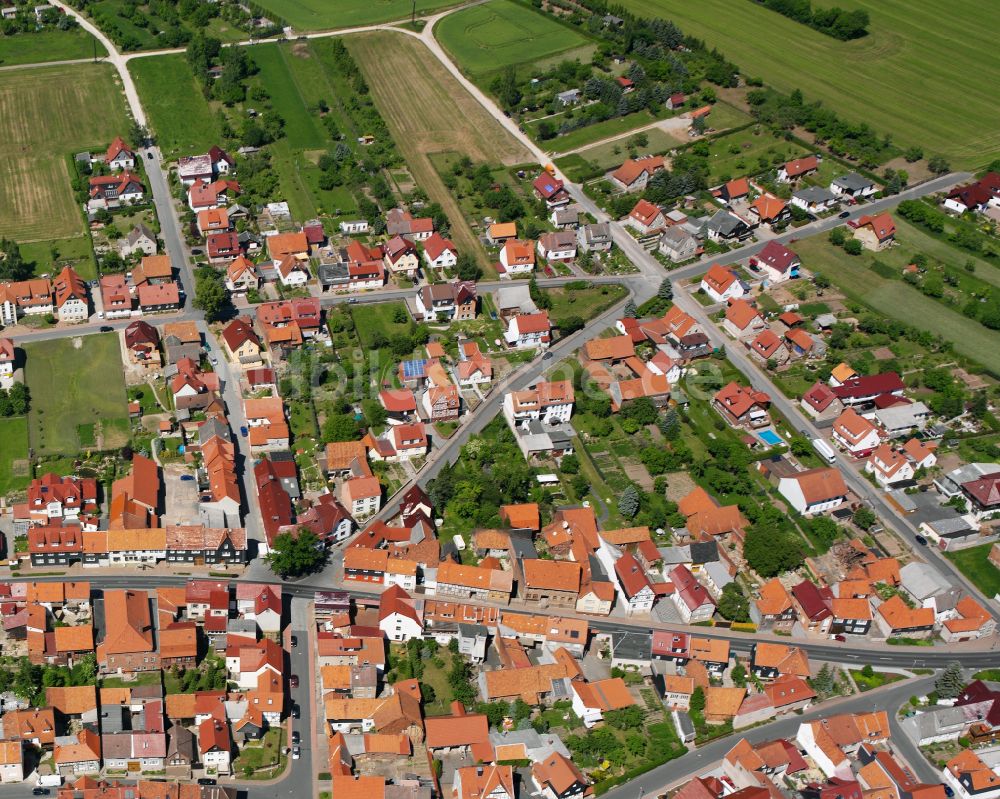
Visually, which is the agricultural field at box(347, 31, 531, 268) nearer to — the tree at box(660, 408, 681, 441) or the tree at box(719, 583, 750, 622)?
the tree at box(660, 408, 681, 441)

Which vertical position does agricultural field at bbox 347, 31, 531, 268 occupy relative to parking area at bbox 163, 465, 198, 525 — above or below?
above

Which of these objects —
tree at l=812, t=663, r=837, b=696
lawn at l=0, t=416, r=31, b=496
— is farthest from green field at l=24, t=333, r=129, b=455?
tree at l=812, t=663, r=837, b=696

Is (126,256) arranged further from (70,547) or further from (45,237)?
(70,547)

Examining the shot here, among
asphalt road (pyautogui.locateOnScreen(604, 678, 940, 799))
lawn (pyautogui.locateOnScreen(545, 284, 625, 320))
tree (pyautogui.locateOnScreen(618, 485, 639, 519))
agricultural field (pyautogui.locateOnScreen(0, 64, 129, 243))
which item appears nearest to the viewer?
asphalt road (pyautogui.locateOnScreen(604, 678, 940, 799))

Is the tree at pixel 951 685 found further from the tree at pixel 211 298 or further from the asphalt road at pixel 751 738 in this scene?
the tree at pixel 211 298

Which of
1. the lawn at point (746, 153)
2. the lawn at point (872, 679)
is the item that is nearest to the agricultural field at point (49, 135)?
the lawn at point (746, 153)

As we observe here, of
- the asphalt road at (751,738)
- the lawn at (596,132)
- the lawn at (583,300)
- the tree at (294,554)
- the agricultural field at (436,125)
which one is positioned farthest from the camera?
the lawn at (596,132)

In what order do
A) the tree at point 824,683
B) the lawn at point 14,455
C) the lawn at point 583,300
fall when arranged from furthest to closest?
the lawn at point 583,300 < the lawn at point 14,455 < the tree at point 824,683
